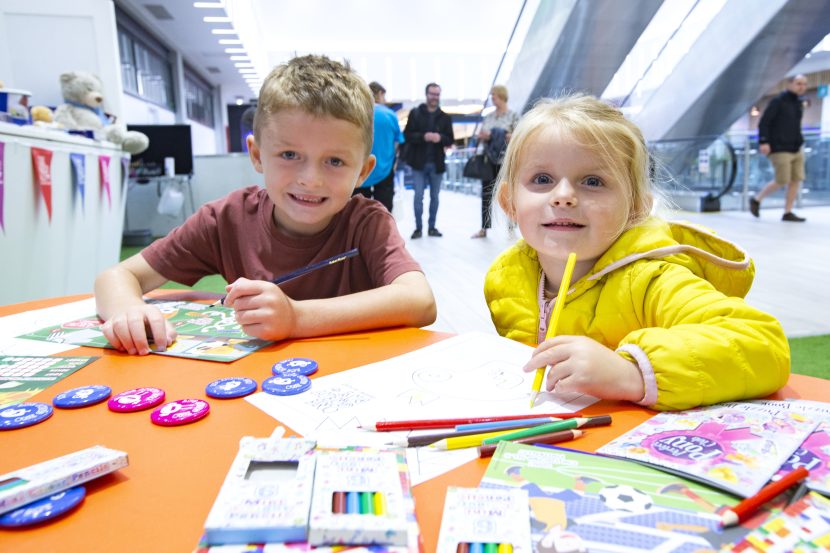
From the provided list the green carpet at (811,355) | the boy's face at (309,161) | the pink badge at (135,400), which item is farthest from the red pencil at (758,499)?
the green carpet at (811,355)

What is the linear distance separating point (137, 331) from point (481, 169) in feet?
14.9

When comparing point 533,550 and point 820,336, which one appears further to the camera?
point 820,336

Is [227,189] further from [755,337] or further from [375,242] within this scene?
[755,337]

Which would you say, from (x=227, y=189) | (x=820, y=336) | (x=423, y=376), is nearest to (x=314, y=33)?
(x=227, y=189)

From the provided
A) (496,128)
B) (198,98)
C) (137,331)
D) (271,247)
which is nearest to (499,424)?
(137,331)

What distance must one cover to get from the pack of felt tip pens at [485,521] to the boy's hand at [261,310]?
0.45m

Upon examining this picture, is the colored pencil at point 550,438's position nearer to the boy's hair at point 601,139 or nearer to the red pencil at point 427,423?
the red pencil at point 427,423

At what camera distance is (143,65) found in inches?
313

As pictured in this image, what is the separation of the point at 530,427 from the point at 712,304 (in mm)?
300

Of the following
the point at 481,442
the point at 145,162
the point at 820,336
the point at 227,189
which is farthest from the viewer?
the point at 227,189

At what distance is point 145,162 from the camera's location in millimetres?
5484

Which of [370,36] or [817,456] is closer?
[817,456]

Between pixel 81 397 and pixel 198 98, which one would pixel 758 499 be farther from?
pixel 198 98

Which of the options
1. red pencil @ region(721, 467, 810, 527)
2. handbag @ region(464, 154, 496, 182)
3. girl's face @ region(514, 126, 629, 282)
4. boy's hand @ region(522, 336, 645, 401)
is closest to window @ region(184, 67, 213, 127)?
handbag @ region(464, 154, 496, 182)
